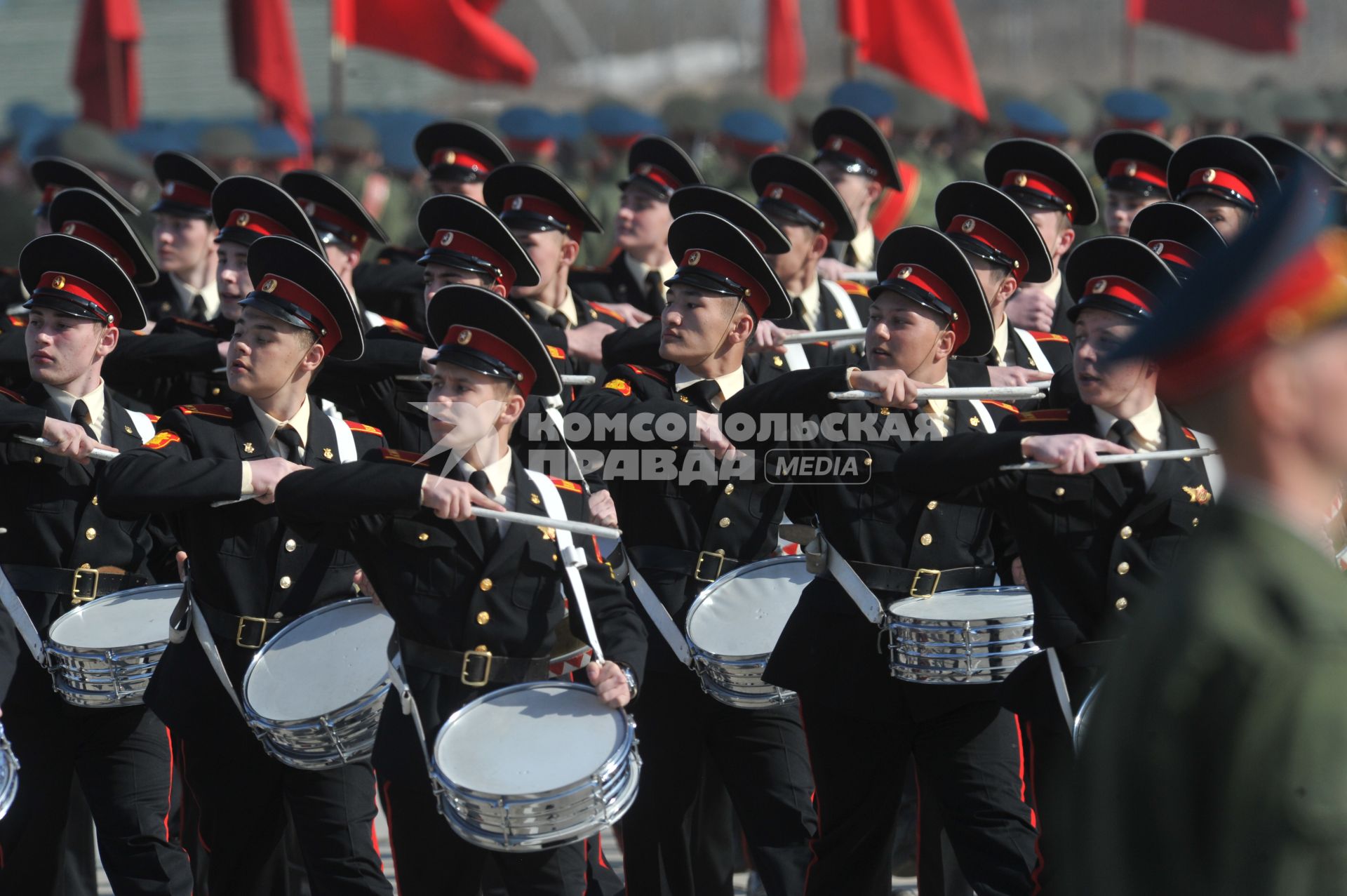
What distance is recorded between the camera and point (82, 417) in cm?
593

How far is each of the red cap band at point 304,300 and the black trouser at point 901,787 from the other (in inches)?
68.1

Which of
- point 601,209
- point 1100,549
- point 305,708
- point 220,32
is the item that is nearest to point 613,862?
point 305,708

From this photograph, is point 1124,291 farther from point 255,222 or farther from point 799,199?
point 255,222

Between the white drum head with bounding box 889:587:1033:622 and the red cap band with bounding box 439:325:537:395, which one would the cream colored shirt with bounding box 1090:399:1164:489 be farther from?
the red cap band with bounding box 439:325:537:395

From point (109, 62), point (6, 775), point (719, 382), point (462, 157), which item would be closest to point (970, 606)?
point (719, 382)

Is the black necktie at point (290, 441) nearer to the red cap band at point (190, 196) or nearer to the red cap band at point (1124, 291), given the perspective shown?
the red cap band at point (1124, 291)

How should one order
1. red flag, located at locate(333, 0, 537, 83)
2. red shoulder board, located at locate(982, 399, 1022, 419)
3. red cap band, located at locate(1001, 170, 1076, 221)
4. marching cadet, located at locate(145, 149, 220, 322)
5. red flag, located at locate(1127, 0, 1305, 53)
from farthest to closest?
1. red flag, located at locate(1127, 0, 1305, 53)
2. red flag, located at locate(333, 0, 537, 83)
3. marching cadet, located at locate(145, 149, 220, 322)
4. red cap band, located at locate(1001, 170, 1076, 221)
5. red shoulder board, located at locate(982, 399, 1022, 419)

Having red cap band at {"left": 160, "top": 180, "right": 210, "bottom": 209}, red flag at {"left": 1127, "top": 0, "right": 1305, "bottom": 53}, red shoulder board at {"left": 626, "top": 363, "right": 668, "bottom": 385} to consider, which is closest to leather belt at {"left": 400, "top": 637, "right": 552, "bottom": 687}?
red shoulder board at {"left": 626, "top": 363, "right": 668, "bottom": 385}

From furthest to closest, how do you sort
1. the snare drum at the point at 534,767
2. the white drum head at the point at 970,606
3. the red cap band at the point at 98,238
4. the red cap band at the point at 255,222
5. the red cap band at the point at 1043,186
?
the red cap band at the point at 1043,186 → the red cap band at the point at 98,238 → the red cap band at the point at 255,222 → the white drum head at the point at 970,606 → the snare drum at the point at 534,767

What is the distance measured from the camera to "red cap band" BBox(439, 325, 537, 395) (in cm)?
510

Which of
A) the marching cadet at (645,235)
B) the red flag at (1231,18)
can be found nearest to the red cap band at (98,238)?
the marching cadet at (645,235)

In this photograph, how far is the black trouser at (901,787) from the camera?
203 inches

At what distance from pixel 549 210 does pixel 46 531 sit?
9.12 ft

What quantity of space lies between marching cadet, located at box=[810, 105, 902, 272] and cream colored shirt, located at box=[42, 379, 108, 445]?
3.66 m
